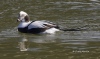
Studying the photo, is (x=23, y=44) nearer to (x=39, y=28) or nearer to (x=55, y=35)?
(x=55, y=35)

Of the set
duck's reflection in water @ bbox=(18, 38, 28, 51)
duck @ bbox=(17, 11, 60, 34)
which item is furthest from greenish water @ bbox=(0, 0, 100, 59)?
duck @ bbox=(17, 11, 60, 34)

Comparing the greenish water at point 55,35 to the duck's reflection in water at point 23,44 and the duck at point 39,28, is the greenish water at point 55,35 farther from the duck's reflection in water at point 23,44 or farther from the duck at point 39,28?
the duck at point 39,28

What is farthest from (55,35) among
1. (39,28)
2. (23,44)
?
(23,44)

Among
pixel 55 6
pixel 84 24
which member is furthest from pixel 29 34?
pixel 55 6

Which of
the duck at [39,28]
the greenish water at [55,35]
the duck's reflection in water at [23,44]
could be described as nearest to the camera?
the greenish water at [55,35]

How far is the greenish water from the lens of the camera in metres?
9.17

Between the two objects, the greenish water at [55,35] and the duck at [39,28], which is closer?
the greenish water at [55,35]

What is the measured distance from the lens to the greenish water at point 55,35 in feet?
30.1

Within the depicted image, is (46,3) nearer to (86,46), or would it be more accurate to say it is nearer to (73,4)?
(73,4)

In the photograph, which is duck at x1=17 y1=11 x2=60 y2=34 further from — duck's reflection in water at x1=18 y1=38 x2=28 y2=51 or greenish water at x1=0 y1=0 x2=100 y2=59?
duck's reflection in water at x1=18 y1=38 x2=28 y2=51

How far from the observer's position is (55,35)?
11930mm

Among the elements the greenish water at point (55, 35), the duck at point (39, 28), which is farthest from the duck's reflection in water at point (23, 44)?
the duck at point (39, 28)

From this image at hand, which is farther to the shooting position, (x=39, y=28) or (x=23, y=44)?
(x=39, y=28)

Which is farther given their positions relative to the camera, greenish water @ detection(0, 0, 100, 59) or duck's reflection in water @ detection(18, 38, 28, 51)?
duck's reflection in water @ detection(18, 38, 28, 51)
